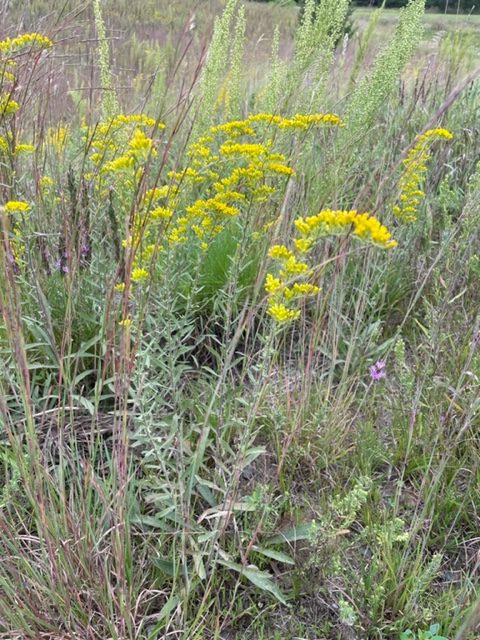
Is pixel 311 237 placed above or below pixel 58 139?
above

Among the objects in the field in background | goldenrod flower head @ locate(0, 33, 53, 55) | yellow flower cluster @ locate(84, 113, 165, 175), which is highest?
goldenrod flower head @ locate(0, 33, 53, 55)

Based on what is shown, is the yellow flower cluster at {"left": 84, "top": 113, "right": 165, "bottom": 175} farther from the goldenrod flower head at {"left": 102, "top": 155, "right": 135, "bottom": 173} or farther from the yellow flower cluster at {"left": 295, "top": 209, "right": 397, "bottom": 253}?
the yellow flower cluster at {"left": 295, "top": 209, "right": 397, "bottom": 253}

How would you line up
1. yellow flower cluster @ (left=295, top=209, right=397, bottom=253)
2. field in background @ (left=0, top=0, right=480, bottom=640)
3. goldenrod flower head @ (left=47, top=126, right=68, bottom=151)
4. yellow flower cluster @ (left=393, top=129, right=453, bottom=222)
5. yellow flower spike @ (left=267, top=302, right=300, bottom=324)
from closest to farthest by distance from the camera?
1. yellow flower cluster @ (left=295, top=209, right=397, bottom=253)
2. yellow flower spike @ (left=267, top=302, right=300, bottom=324)
3. field in background @ (left=0, top=0, right=480, bottom=640)
4. yellow flower cluster @ (left=393, top=129, right=453, bottom=222)
5. goldenrod flower head @ (left=47, top=126, right=68, bottom=151)

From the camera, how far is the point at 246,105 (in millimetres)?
3594

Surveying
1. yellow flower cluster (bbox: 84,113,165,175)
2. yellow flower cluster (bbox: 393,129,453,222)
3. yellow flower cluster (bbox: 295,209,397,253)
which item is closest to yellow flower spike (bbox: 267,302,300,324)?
yellow flower cluster (bbox: 295,209,397,253)

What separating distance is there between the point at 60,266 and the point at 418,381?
1192mm

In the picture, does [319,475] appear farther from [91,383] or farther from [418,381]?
[91,383]

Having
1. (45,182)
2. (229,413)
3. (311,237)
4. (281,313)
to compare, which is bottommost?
(229,413)

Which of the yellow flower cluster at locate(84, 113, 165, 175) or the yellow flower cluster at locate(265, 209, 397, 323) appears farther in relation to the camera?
the yellow flower cluster at locate(84, 113, 165, 175)

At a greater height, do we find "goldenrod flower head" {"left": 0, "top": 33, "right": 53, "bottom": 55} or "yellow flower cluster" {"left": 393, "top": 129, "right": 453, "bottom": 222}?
"goldenrod flower head" {"left": 0, "top": 33, "right": 53, "bottom": 55}

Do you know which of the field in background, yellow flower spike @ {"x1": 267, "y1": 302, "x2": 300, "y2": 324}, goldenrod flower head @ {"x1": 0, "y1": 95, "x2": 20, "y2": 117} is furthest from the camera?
goldenrod flower head @ {"x1": 0, "y1": 95, "x2": 20, "y2": 117}

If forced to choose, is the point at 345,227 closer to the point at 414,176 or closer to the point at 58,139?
the point at 414,176

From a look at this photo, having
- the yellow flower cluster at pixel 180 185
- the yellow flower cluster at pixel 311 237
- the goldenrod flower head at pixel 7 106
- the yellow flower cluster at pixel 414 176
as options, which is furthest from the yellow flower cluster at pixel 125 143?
the yellow flower cluster at pixel 414 176

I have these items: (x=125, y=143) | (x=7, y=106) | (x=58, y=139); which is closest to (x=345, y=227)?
(x=7, y=106)
